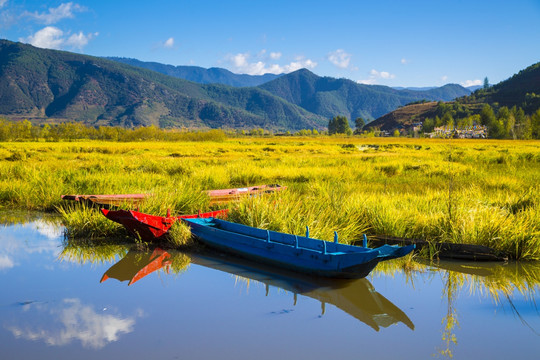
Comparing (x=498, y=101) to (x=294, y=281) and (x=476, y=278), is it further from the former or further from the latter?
(x=294, y=281)

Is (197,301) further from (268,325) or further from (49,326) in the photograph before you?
(49,326)

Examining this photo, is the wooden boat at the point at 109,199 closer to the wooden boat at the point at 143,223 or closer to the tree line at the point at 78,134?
the wooden boat at the point at 143,223

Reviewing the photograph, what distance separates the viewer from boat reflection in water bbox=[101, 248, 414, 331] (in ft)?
21.7

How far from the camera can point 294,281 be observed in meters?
7.75

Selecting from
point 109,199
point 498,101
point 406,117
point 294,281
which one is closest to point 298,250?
point 294,281

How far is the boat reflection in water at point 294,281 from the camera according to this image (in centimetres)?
662

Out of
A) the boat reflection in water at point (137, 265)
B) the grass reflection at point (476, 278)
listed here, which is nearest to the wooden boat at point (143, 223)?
the boat reflection in water at point (137, 265)

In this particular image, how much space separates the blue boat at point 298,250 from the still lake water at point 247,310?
284mm

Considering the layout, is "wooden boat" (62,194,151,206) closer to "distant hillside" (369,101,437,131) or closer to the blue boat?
the blue boat

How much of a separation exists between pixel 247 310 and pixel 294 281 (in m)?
1.35

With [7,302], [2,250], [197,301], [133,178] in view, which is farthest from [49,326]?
[133,178]

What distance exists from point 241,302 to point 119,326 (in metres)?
1.79

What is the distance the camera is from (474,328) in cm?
609

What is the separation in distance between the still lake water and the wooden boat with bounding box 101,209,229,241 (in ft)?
1.60
